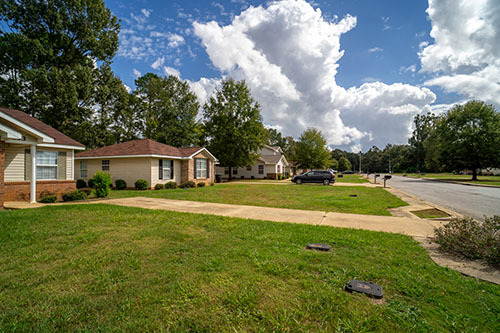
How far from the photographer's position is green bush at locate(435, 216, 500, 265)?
3974 mm

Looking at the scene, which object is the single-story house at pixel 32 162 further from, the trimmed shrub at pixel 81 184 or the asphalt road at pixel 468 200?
the asphalt road at pixel 468 200

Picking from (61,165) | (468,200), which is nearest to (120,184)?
(61,165)

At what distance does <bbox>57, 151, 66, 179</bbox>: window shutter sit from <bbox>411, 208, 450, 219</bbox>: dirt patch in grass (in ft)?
59.4

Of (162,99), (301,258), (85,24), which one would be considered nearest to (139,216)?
(301,258)

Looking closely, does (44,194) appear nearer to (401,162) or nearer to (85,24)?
(85,24)

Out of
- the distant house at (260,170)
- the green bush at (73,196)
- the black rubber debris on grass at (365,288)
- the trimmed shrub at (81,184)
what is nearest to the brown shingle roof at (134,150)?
the trimmed shrub at (81,184)

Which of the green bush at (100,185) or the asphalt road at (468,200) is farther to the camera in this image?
the green bush at (100,185)

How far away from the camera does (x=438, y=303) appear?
2.75 meters

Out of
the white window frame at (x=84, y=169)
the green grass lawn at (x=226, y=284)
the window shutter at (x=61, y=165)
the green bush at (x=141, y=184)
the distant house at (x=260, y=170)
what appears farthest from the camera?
the distant house at (x=260, y=170)

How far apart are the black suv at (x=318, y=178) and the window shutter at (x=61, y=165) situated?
21.2 metres

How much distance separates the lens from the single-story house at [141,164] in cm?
1841

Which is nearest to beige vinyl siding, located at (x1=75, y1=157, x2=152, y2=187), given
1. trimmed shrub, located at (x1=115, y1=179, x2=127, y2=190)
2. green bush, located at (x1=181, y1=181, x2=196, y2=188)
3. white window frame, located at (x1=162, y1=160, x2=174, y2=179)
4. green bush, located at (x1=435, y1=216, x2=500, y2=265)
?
trimmed shrub, located at (x1=115, y1=179, x2=127, y2=190)

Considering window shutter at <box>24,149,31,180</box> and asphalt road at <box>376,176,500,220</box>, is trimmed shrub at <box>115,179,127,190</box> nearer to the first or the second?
window shutter at <box>24,149,31,180</box>

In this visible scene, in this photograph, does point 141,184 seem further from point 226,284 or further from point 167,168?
point 226,284
